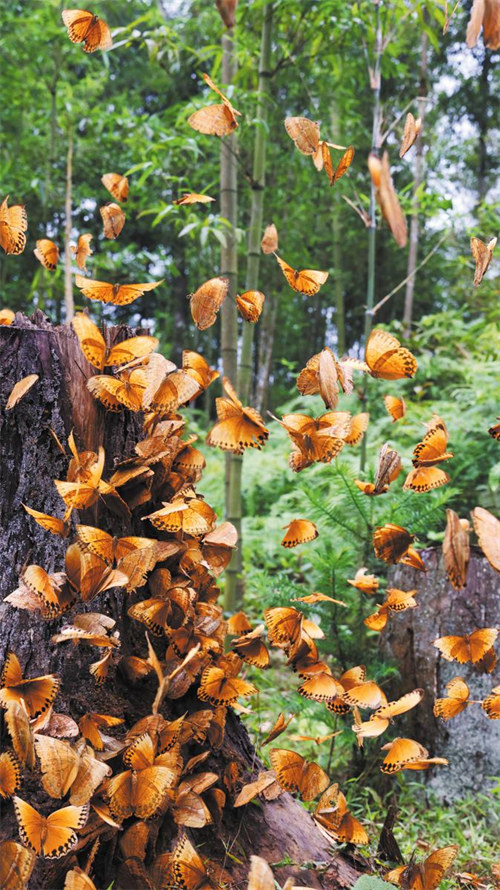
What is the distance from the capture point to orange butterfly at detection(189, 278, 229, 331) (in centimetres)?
136

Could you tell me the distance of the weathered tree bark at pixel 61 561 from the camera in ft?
3.97

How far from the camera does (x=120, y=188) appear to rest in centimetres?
163

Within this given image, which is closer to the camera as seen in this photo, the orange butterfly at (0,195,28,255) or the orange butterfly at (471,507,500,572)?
the orange butterfly at (471,507,500,572)

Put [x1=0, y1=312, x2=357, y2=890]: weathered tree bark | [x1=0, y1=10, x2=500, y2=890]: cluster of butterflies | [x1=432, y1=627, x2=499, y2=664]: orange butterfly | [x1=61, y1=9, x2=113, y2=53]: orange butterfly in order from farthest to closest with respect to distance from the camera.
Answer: [x1=432, y1=627, x2=499, y2=664]: orange butterfly
[x1=61, y1=9, x2=113, y2=53]: orange butterfly
[x1=0, y1=312, x2=357, y2=890]: weathered tree bark
[x1=0, y1=10, x2=500, y2=890]: cluster of butterflies

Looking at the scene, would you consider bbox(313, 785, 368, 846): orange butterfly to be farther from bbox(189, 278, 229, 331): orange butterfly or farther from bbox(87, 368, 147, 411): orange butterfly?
bbox(189, 278, 229, 331): orange butterfly

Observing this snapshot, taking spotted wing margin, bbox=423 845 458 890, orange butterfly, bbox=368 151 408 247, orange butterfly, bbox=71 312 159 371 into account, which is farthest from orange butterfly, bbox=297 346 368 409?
spotted wing margin, bbox=423 845 458 890

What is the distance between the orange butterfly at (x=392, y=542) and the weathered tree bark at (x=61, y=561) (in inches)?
22.6

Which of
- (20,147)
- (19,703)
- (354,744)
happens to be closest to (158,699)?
(19,703)

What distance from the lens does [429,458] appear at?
138 centimetres

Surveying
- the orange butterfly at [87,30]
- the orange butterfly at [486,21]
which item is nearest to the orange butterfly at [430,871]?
the orange butterfly at [486,21]

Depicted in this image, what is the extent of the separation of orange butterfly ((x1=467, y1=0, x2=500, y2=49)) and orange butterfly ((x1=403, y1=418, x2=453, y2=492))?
2.29ft

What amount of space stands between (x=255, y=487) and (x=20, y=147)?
380cm

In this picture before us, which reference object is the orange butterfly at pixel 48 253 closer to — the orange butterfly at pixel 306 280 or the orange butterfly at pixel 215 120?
the orange butterfly at pixel 215 120

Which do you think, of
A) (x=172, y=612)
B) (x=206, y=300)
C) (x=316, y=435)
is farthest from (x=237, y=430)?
(x=172, y=612)
